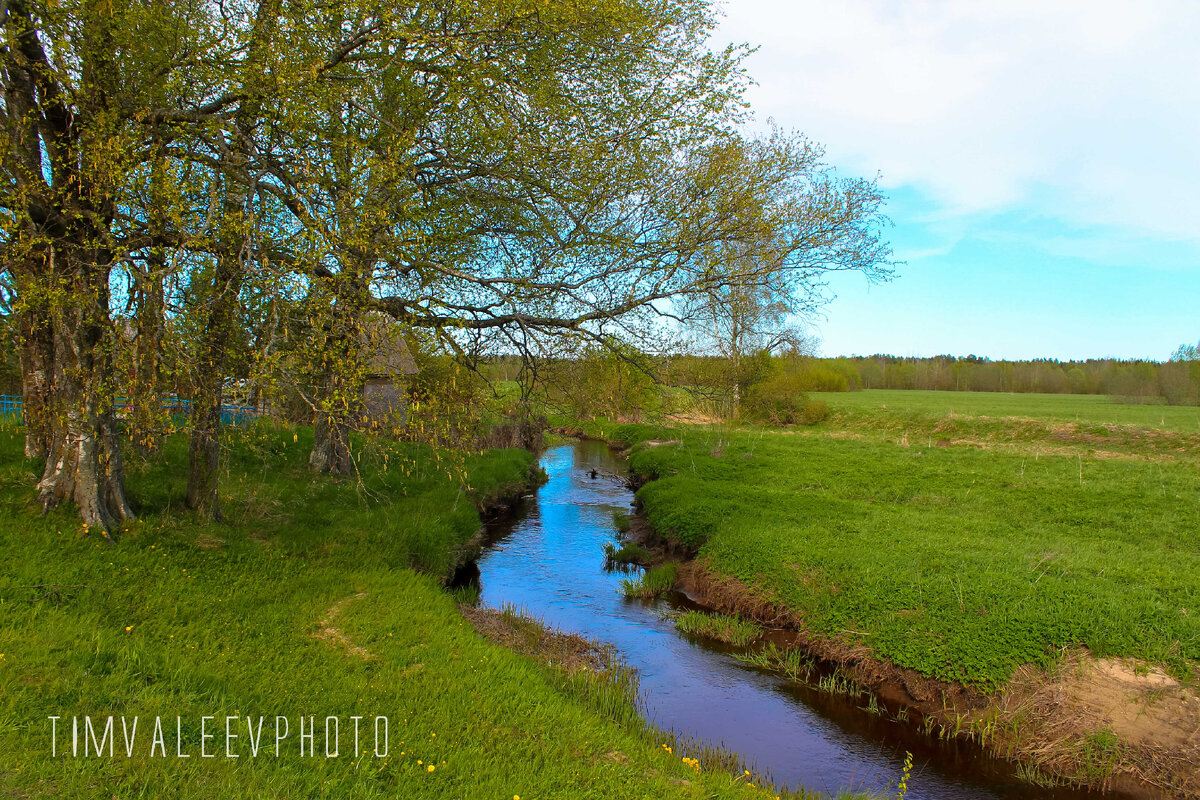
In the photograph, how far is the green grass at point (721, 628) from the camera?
37.0 feet

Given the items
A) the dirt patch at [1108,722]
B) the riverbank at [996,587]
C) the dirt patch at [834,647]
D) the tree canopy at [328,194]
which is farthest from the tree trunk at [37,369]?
the dirt patch at [1108,722]

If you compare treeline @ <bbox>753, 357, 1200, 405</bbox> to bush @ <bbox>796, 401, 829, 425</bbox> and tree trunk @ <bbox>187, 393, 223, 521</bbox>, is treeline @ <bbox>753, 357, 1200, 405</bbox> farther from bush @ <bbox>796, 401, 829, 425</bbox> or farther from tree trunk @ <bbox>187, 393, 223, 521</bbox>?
tree trunk @ <bbox>187, 393, 223, 521</bbox>

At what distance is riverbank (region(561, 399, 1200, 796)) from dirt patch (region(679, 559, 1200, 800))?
0.02 m

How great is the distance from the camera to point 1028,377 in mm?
78750

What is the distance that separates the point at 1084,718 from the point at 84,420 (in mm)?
12657

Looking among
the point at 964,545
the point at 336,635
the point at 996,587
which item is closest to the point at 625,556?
the point at 964,545

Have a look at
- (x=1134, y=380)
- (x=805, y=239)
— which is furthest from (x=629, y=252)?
(x=1134, y=380)

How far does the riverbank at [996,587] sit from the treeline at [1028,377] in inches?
1137

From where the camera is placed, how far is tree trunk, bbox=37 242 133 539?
818cm

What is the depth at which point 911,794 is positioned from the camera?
24.1 ft

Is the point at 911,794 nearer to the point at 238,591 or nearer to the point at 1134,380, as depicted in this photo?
the point at 238,591

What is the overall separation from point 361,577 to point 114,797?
5.79 meters

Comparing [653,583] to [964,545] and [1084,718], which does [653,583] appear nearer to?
[964,545]

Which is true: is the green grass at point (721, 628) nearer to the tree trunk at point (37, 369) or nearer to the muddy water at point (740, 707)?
the muddy water at point (740, 707)
